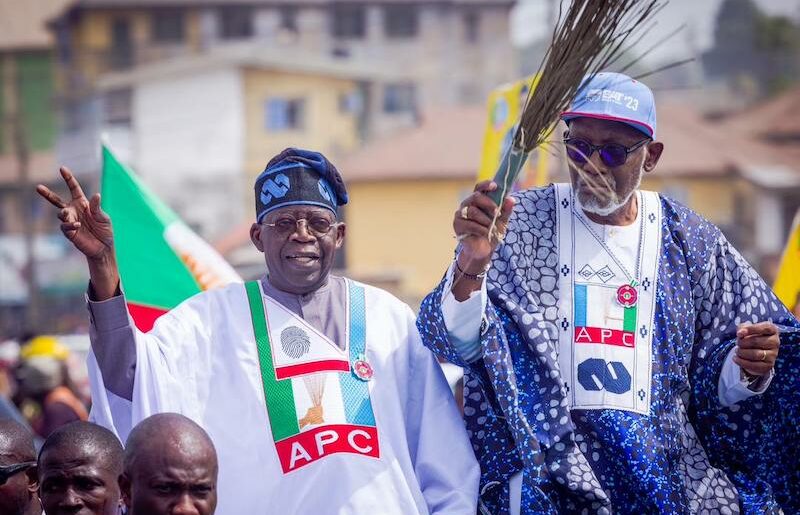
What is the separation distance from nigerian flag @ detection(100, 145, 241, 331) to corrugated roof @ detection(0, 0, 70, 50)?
46.5m

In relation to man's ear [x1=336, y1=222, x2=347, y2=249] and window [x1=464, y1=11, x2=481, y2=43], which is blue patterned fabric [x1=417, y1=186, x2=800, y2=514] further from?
window [x1=464, y1=11, x2=481, y2=43]

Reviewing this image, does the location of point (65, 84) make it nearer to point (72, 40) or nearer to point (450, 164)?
point (72, 40)

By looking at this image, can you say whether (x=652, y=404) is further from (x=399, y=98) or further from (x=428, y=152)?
(x=399, y=98)

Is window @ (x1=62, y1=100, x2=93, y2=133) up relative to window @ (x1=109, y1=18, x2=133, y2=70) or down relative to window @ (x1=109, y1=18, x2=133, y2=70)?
down

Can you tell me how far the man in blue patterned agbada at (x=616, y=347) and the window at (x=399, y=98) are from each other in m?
40.1

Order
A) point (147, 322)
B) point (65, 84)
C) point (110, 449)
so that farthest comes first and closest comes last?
point (65, 84) < point (147, 322) < point (110, 449)

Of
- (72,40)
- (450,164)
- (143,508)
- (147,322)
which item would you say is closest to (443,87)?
(450,164)

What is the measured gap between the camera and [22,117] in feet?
162

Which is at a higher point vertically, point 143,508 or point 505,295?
point 505,295

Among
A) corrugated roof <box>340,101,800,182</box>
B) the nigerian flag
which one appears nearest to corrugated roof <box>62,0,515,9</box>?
corrugated roof <box>340,101,800,182</box>

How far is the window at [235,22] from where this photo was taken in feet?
158

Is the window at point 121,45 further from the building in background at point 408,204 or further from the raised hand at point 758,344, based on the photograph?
the raised hand at point 758,344

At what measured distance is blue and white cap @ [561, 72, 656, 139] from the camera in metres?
4.61

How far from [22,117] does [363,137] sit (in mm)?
14338
